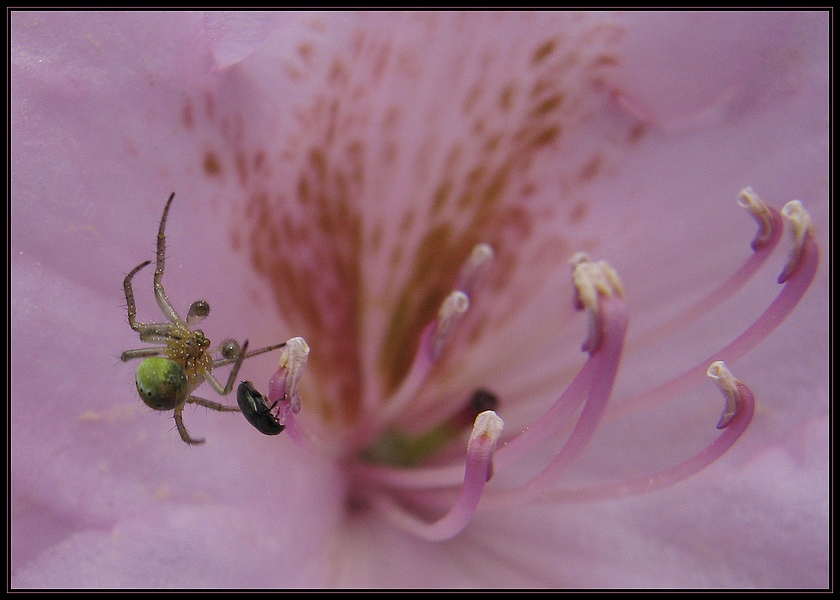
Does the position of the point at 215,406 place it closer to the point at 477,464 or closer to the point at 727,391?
the point at 477,464

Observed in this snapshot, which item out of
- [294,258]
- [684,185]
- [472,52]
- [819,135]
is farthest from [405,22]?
[819,135]

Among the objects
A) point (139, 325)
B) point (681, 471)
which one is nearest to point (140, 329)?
point (139, 325)

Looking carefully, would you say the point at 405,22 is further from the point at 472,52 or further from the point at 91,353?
the point at 91,353

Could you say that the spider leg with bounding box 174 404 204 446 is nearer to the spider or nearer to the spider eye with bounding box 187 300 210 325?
the spider

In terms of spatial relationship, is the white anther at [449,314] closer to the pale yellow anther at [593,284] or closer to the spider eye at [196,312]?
the pale yellow anther at [593,284]

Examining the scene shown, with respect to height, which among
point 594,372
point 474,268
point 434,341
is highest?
point 474,268

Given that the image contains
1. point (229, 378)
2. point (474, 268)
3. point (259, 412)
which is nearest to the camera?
point (259, 412)

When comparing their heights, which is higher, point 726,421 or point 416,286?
point 416,286
